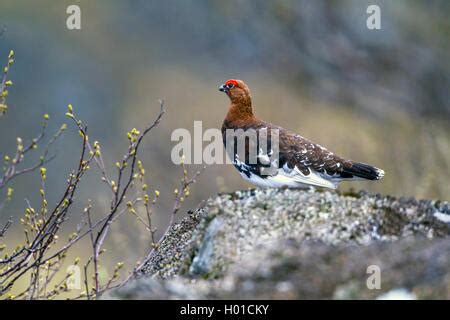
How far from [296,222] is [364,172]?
2609mm

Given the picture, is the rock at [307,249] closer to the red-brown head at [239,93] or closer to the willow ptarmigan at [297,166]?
the willow ptarmigan at [297,166]

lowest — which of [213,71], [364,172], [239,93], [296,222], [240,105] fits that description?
[296,222]

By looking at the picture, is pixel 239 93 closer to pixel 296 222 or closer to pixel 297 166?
pixel 297 166

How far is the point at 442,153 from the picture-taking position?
46.1 ft

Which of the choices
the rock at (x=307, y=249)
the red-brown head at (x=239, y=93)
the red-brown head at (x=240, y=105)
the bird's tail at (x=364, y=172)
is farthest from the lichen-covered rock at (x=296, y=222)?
the red-brown head at (x=239, y=93)

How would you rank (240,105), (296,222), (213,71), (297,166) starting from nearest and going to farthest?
(296,222) → (297,166) → (240,105) → (213,71)

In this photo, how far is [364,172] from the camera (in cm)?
886

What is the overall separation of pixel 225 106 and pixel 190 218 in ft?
42.3

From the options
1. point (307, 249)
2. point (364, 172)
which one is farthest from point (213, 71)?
point (307, 249)

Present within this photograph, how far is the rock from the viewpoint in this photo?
567 centimetres

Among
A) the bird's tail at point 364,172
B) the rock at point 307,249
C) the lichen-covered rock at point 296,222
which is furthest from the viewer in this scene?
the bird's tail at point 364,172

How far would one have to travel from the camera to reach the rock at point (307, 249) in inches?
223

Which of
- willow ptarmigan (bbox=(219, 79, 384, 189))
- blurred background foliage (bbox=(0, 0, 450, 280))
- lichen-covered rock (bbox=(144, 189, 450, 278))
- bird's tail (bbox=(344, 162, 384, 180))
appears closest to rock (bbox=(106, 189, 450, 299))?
lichen-covered rock (bbox=(144, 189, 450, 278))
